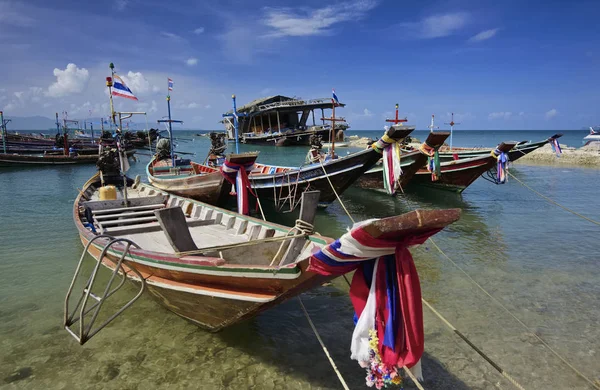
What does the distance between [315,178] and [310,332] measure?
24.8ft

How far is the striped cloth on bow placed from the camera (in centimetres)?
281

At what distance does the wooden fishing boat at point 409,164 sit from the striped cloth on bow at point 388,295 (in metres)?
10.4

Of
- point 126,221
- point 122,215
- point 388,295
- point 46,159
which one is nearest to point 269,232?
point 388,295

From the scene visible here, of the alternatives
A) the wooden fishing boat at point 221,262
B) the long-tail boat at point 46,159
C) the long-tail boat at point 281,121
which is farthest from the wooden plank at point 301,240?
the long-tail boat at point 281,121

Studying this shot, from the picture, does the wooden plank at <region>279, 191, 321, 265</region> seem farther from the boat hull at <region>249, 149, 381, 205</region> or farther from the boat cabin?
the boat cabin

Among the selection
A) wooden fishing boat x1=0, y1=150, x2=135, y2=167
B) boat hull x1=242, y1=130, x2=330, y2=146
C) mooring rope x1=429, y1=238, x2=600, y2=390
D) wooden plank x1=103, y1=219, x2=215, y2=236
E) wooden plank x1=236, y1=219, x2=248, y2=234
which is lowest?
mooring rope x1=429, y1=238, x2=600, y2=390

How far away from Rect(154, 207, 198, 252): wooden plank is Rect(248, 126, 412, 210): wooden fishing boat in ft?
25.1

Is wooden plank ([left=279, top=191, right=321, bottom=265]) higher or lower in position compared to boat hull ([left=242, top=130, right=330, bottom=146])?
lower

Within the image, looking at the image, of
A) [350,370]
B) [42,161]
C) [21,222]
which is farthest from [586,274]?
[42,161]

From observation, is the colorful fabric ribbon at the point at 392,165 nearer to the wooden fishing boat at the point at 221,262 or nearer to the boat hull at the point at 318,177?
the boat hull at the point at 318,177

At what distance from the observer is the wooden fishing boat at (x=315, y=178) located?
Answer: 11.9 metres

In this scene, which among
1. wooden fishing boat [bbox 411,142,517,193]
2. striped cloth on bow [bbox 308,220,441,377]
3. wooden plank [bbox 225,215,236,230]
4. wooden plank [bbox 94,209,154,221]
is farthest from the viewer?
wooden fishing boat [bbox 411,142,517,193]

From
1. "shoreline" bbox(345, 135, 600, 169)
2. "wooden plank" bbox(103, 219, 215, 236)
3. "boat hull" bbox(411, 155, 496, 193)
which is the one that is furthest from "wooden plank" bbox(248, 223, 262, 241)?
"shoreline" bbox(345, 135, 600, 169)

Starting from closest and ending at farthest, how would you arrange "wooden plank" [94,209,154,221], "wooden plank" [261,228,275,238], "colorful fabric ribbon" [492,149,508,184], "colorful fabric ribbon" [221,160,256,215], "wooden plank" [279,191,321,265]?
1. "wooden plank" [279,191,321,265]
2. "wooden plank" [261,228,275,238]
3. "wooden plank" [94,209,154,221]
4. "colorful fabric ribbon" [221,160,256,215]
5. "colorful fabric ribbon" [492,149,508,184]
